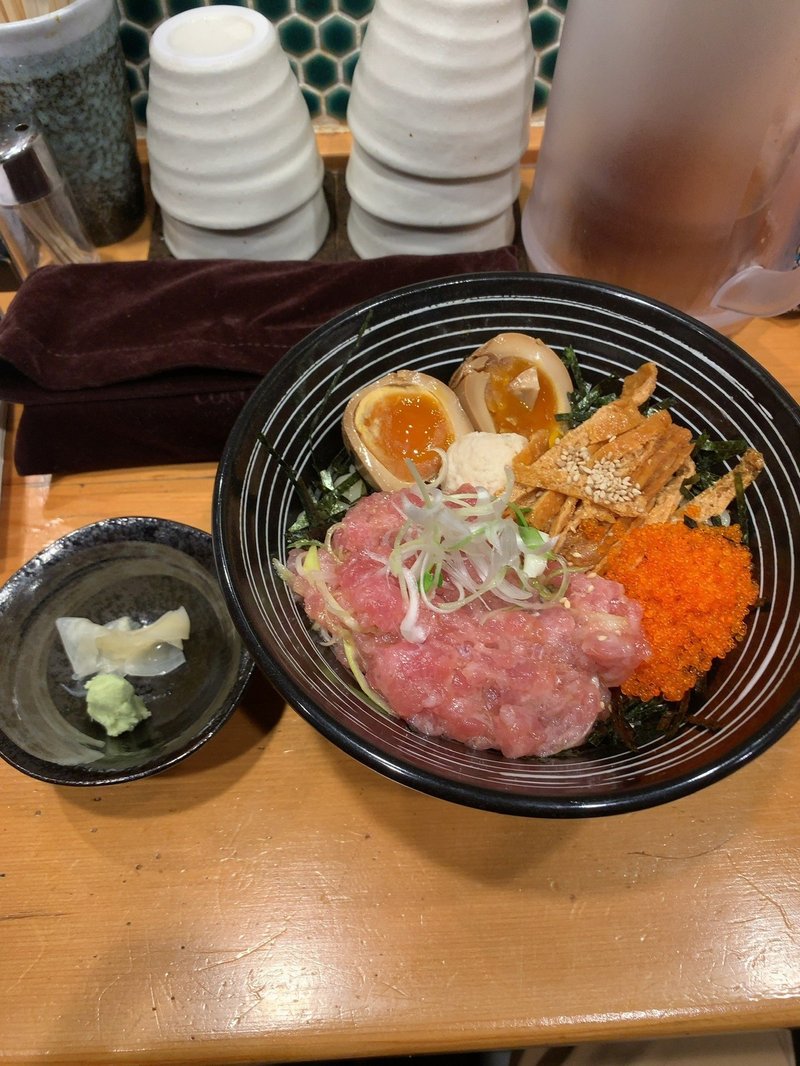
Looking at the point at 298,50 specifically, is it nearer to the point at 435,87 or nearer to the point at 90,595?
the point at 435,87

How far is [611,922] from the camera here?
0.94m

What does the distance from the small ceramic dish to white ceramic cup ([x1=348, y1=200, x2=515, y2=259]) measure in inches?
27.6

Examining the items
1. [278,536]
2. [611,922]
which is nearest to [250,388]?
[278,536]

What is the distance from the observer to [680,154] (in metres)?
1.23

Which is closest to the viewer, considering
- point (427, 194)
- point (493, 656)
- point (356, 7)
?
point (493, 656)

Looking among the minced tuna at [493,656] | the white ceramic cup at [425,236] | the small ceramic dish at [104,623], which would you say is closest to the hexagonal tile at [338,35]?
the white ceramic cup at [425,236]

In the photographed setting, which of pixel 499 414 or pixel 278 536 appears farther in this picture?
pixel 499 414

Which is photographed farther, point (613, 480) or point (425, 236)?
point (425, 236)

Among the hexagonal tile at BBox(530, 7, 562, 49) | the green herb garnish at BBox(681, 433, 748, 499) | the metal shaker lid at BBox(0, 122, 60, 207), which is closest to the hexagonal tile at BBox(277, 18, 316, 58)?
the hexagonal tile at BBox(530, 7, 562, 49)

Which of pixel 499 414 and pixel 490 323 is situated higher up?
pixel 490 323

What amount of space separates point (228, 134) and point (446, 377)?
0.57 metres

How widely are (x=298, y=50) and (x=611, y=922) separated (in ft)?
5.47

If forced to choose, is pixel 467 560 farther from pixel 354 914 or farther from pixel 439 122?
pixel 439 122

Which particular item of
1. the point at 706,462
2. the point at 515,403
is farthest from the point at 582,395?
the point at 706,462
